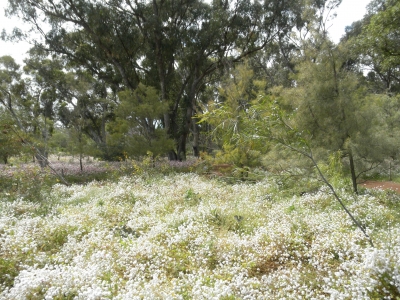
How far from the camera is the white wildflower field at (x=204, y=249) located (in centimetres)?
339

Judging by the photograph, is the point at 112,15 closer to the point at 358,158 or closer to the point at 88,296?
the point at 358,158

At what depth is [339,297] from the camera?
3092mm

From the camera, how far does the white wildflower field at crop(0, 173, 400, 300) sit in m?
3.39

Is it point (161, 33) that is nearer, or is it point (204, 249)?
point (204, 249)

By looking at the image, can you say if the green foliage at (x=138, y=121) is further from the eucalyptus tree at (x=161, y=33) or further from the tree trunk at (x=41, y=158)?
the tree trunk at (x=41, y=158)

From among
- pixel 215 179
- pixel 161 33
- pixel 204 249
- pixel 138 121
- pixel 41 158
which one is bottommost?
pixel 204 249

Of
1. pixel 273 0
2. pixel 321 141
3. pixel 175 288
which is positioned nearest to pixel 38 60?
pixel 273 0

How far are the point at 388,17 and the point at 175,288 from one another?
1150 centimetres

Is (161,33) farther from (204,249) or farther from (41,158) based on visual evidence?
(204,249)

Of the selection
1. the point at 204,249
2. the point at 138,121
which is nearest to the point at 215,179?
the point at 204,249

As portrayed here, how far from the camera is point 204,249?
15.5ft

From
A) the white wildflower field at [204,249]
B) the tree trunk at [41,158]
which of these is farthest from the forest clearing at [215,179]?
the tree trunk at [41,158]

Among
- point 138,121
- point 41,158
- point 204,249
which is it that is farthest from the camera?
point 138,121

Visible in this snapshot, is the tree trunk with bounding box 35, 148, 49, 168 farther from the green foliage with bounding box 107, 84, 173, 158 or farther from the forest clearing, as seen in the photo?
the green foliage with bounding box 107, 84, 173, 158
